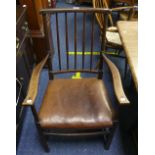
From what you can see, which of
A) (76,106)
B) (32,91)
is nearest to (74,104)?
(76,106)

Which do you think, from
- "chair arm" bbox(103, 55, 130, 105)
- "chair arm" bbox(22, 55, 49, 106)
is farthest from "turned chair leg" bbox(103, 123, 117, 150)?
"chair arm" bbox(22, 55, 49, 106)

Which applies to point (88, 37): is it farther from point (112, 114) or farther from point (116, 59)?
point (112, 114)

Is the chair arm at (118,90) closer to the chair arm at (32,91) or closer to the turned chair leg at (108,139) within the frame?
the turned chair leg at (108,139)

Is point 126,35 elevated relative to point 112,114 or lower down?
elevated

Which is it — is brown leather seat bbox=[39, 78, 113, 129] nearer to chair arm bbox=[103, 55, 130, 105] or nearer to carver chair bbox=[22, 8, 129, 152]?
carver chair bbox=[22, 8, 129, 152]

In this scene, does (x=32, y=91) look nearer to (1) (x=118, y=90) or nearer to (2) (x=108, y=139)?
(1) (x=118, y=90)

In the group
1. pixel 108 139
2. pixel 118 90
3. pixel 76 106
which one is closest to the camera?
pixel 118 90

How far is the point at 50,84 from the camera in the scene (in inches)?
56.4

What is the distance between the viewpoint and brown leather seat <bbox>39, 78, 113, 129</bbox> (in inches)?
46.2

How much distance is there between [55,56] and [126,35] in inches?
48.1

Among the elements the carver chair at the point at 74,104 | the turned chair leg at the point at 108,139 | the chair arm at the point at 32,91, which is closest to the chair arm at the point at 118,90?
the carver chair at the point at 74,104

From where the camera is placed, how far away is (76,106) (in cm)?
126

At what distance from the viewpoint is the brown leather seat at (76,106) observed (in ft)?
3.85
